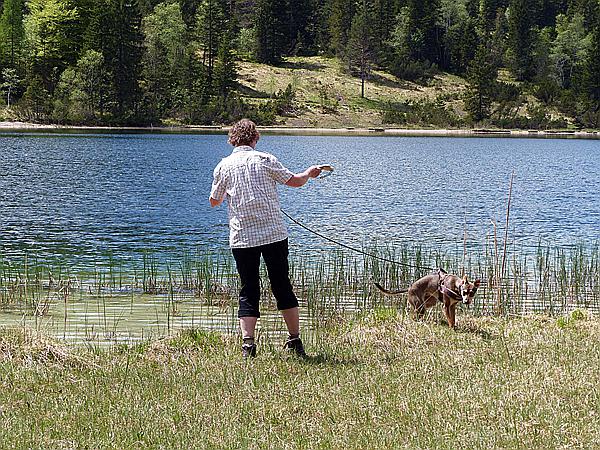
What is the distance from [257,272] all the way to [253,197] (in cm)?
72

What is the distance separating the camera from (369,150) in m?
56.2

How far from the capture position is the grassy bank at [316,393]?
219 inches

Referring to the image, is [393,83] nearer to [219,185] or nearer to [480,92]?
[480,92]

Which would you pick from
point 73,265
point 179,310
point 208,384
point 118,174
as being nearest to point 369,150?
point 118,174

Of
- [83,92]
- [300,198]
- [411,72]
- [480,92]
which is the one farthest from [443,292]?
[411,72]

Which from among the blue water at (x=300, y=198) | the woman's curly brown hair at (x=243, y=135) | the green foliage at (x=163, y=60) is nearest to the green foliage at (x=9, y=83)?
the green foliage at (x=163, y=60)

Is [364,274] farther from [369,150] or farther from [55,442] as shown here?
[369,150]

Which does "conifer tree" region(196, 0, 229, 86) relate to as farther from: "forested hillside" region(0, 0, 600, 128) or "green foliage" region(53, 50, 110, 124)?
"green foliage" region(53, 50, 110, 124)

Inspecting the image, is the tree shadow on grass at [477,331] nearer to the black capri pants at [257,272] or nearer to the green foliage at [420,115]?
the black capri pants at [257,272]

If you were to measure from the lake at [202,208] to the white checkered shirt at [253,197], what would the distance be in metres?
2.64

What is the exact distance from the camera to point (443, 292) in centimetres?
927

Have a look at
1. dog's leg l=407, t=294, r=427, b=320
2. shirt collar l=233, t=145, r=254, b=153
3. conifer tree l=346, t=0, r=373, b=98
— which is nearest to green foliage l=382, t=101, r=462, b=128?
conifer tree l=346, t=0, r=373, b=98

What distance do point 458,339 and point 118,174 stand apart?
96.9ft

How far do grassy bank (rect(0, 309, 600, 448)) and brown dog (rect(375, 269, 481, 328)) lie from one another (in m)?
0.45
